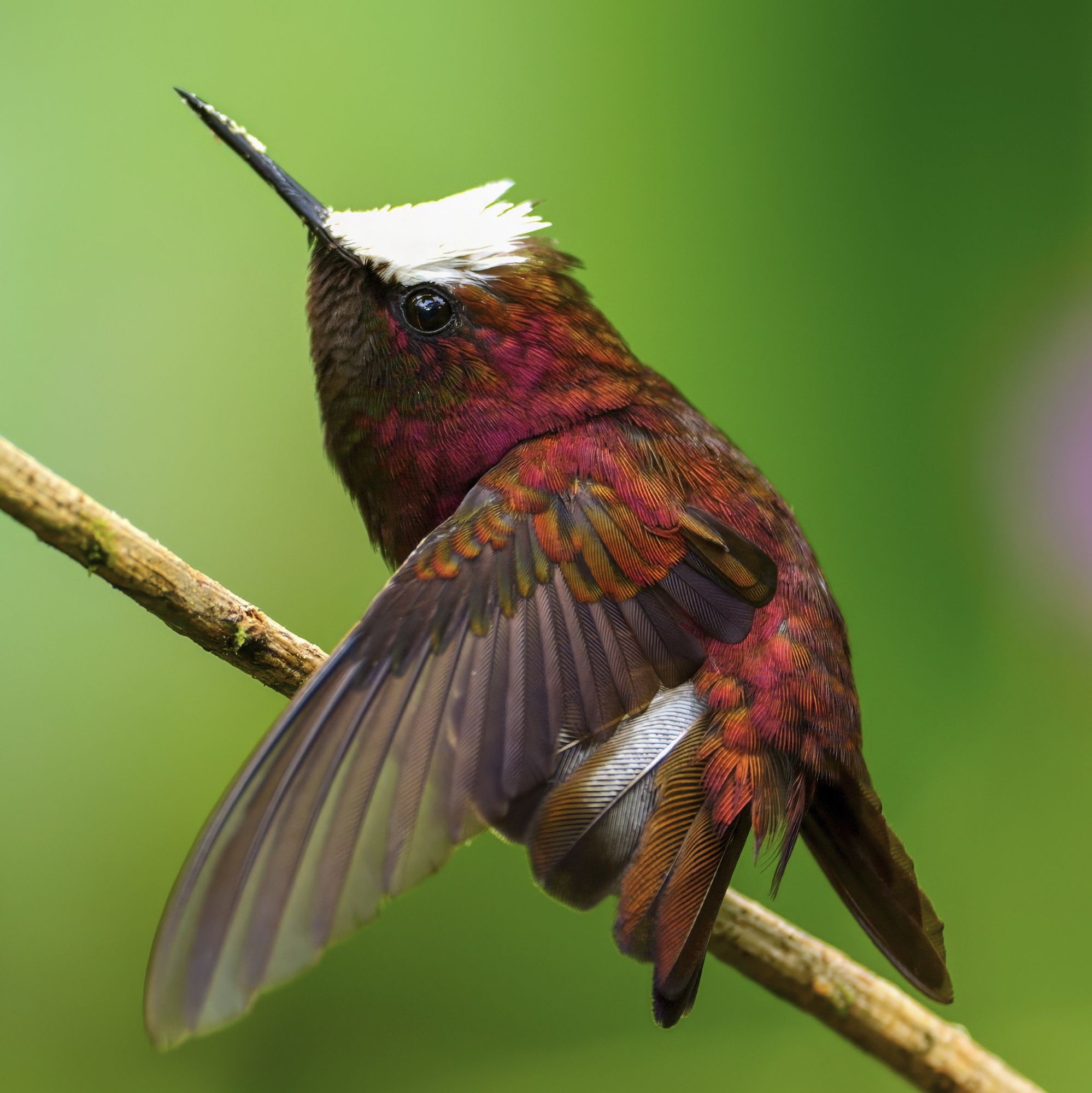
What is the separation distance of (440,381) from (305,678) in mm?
396

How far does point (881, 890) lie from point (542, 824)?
46cm

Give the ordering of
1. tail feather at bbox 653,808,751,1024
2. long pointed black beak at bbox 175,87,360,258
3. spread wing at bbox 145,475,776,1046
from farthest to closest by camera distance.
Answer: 1. long pointed black beak at bbox 175,87,360,258
2. tail feather at bbox 653,808,751,1024
3. spread wing at bbox 145,475,776,1046

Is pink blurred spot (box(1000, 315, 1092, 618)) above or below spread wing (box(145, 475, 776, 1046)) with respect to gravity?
below

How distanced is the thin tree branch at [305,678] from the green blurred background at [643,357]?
2.64 ft

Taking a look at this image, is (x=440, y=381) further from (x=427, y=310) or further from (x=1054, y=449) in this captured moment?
(x=1054, y=449)

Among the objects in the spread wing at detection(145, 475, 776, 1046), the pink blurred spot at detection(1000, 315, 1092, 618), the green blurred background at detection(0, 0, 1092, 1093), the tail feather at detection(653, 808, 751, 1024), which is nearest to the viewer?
the spread wing at detection(145, 475, 776, 1046)

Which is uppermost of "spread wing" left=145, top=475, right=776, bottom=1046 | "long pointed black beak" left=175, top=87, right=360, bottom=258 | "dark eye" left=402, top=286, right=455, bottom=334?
"long pointed black beak" left=175, top=87, right=360, bottom=258

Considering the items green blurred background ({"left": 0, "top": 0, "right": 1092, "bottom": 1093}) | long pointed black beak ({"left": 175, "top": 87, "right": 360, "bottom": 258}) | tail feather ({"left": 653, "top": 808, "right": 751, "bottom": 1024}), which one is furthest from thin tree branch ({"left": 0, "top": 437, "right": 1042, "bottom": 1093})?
green blurred background ({"left": 0, "top": 0, "right": 1092, "bottom": 1093})

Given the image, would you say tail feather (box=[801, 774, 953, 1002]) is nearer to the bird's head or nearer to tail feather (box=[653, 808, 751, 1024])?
tail feather (box=[653, 808, 751, 1024])

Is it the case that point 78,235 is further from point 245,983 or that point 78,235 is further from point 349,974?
point 245,983

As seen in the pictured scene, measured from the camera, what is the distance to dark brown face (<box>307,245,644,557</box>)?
1324mm

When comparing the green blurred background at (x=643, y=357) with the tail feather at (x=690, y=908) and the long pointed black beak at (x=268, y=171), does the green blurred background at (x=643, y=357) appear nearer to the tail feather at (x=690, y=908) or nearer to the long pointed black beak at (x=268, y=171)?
the long pointed black beak at (x=268, y=171)

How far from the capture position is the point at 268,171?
4.66 feet

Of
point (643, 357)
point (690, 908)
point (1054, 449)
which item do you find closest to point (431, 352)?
point (690, 908)
